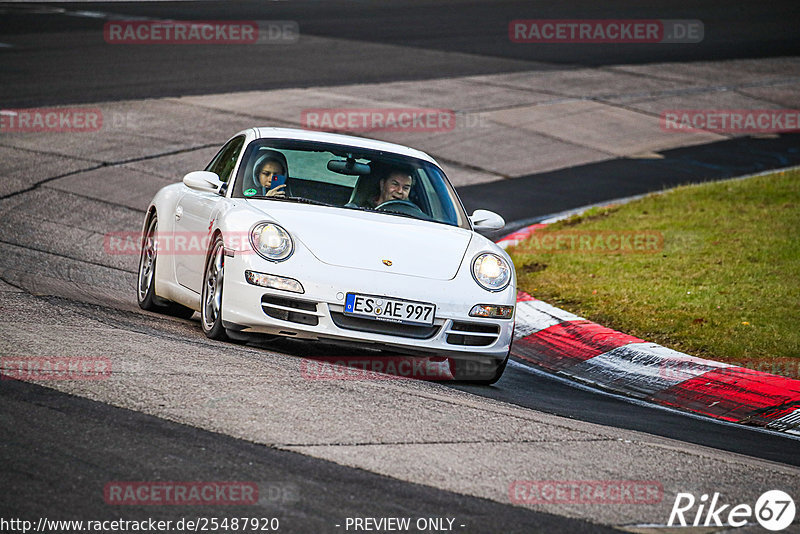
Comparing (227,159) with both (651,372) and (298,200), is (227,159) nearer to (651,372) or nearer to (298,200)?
(298,200)

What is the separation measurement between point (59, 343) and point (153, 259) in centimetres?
268

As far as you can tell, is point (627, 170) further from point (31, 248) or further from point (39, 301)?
point (39, 301)

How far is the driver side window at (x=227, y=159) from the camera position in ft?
27.5

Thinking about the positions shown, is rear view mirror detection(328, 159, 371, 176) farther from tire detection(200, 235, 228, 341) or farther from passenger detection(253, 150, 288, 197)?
tire detection(200, 235, 228, 341)

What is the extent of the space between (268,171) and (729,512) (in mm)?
4314

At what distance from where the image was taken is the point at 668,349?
27.6 feet

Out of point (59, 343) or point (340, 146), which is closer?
point (59, 343)

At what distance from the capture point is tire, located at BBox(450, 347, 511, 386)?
7324 millimetres

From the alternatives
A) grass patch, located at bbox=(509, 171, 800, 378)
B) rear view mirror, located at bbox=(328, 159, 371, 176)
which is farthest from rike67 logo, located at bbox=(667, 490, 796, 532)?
rear view mirror, located at bbox=(328, 159, 371, 176)

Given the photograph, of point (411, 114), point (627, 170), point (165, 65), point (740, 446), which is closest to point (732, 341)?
point (740, 446)

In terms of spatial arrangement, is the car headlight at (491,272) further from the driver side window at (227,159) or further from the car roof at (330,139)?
the driver side window at (227,159)

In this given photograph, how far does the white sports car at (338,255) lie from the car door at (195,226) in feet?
0.05

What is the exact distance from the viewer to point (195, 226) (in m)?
8.05

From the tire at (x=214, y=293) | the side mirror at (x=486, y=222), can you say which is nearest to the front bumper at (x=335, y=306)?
the tire at (x=214, y=293)
